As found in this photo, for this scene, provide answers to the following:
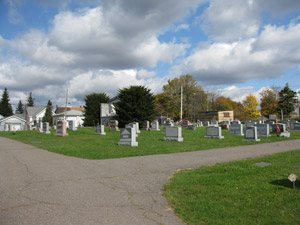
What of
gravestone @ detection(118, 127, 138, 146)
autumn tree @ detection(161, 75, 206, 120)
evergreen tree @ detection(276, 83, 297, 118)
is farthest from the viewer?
autumn tree @ detection(161, 75, 206, 120)

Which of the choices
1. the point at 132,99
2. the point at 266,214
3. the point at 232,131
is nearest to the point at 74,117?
the point at 132,99

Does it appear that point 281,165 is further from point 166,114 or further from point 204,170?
point 166,114

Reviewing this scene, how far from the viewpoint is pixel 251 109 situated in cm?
7144

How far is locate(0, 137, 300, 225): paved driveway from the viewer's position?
411cm

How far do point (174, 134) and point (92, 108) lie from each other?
4145 centimetres

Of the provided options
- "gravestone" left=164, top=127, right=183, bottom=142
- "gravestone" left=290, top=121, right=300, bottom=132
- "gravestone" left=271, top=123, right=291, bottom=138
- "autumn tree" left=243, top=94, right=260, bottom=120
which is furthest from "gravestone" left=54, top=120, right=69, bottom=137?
"autumn tree" left=243, top=94, right=260, bottom=120

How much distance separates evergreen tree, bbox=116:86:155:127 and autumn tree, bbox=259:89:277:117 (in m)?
48.5

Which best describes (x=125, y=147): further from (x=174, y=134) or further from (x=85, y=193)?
(x=85, y=193)

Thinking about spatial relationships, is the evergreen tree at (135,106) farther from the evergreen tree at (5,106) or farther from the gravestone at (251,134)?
the evergreen tree at (5,106)

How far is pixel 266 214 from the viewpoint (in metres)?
4.13

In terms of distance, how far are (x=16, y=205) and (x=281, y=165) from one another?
24.0 feet

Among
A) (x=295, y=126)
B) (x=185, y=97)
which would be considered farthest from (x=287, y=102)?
(x=295, y=126)

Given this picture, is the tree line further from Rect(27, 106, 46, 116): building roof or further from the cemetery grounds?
the cemetery grounds

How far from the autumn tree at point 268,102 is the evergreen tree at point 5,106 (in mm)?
94598
